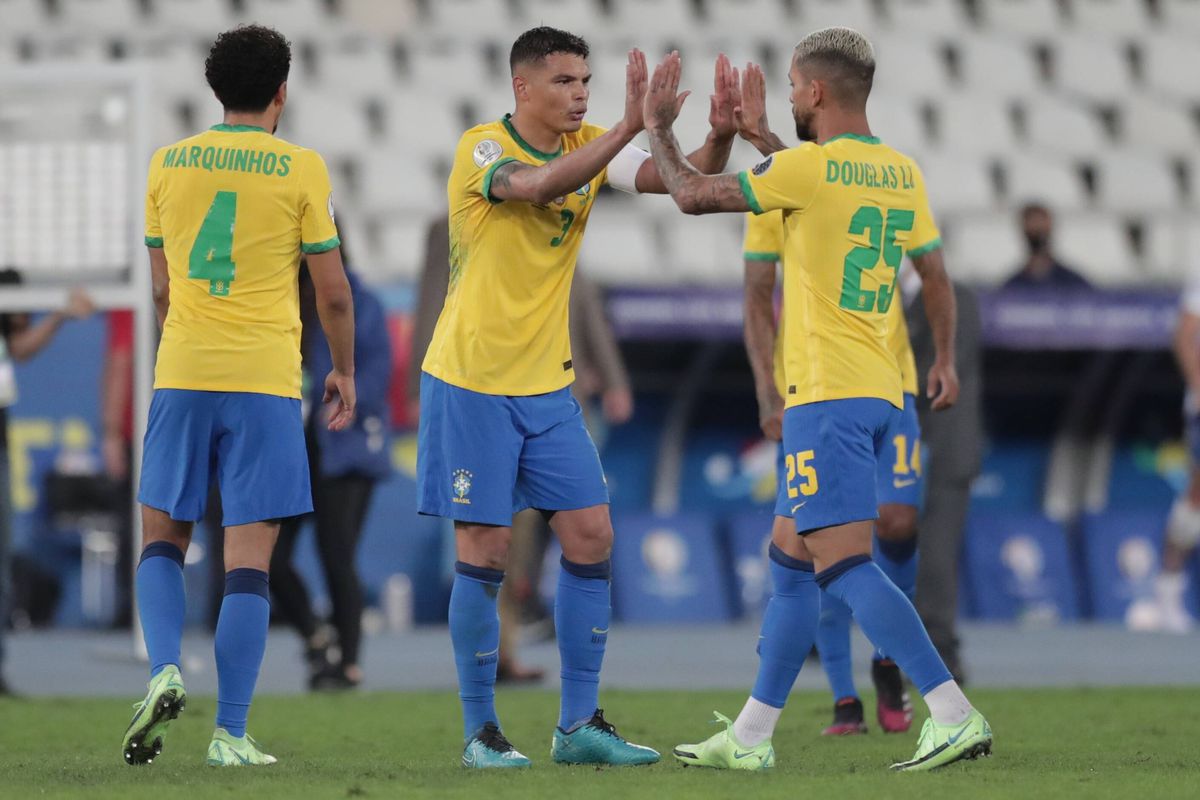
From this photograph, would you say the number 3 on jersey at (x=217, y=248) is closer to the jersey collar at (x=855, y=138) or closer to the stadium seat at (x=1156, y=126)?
the jersey collar at (x=855, y=138)

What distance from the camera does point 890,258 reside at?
4930mm

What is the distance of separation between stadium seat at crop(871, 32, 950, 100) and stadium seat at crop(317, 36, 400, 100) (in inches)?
141

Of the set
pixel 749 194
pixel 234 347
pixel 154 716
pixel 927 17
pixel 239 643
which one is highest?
pixel 927 17

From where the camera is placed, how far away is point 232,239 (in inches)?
195

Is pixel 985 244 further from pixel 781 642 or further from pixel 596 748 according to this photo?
pixel 596 748

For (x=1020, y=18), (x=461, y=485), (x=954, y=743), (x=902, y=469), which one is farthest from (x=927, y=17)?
(x=954, y=743)

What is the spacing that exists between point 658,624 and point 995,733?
5.54m

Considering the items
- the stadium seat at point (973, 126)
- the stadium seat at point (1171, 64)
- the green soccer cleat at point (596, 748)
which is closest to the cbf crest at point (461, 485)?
the green soccer cleat at point (596, 748)

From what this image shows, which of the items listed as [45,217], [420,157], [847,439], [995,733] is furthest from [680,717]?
[420,157]

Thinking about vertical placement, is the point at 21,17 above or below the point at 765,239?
above

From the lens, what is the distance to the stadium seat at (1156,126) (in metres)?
14.1

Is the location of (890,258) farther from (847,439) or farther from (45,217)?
(45,217)

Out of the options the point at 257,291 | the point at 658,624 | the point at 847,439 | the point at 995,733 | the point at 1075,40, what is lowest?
the point at 658,624

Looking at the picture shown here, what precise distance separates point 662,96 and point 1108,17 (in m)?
11.0
